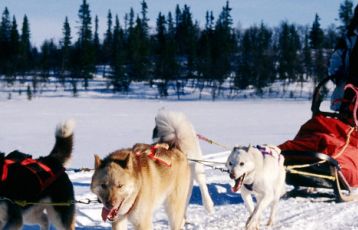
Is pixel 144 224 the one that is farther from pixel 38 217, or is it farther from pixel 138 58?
pixel 138 58

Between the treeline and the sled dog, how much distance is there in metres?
41.1

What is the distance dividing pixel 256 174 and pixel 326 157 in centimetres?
111

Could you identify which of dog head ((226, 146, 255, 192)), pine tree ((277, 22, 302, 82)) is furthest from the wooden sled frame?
pine tree ((277, 22, 302, 82))

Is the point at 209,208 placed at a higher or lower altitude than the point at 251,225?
lower

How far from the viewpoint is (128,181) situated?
3.43m

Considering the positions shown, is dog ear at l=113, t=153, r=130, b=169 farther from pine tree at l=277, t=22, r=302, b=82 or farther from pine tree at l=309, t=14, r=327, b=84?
pine tree at l=277, t=22, r=302, b=82

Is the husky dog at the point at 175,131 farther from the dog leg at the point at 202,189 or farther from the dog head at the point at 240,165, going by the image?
the dog head at the point at 240,165

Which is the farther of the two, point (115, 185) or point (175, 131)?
point (175, 131)

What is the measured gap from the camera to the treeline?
49125mm

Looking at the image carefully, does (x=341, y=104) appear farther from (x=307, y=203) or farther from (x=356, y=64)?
(x=307, y=203)

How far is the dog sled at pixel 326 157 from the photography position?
531cm

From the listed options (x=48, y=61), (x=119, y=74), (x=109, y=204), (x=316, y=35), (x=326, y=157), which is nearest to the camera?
(x=109, y=204)

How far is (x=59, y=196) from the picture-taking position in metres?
3.80

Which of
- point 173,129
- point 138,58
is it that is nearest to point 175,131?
point 173,129
